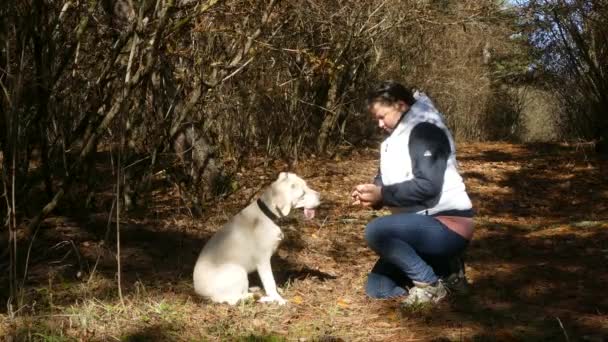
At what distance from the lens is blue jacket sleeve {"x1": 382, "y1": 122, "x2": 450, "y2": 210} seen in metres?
5.18

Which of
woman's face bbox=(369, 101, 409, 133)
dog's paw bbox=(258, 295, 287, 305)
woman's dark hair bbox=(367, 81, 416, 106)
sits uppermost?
woman's dark hair bbox=(367, 81, 416, 106)

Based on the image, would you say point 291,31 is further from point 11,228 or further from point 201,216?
point 11,228

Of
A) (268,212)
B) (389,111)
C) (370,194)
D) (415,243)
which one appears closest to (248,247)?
(268,212)

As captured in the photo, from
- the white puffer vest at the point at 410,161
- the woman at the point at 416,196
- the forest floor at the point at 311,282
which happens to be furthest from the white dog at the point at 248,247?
the white puffer vest at the point at 410,161

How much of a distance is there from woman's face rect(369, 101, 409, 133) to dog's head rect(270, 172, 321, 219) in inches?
30.7

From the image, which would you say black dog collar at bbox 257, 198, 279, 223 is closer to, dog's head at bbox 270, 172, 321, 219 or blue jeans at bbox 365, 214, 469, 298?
dog's head at bbox 270, 172, 321, 219

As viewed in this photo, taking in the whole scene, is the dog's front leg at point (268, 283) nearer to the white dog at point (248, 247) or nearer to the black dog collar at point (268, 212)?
the white dog at point (248, 247)

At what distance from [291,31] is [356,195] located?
6856 mm

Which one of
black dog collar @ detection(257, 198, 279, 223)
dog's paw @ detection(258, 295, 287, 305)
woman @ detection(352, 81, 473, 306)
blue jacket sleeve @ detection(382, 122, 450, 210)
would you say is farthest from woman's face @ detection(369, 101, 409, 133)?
dog's paw @ detection(258, 295, 287, 305)

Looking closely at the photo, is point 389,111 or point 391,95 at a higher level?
point 391,95

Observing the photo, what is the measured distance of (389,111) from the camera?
5.49m

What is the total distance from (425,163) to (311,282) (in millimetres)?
1727

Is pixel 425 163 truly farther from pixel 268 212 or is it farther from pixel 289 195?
pixel 268 212

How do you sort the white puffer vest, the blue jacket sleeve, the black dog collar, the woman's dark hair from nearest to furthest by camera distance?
the blue jacket sleeve, the white puffer vest, the woman's dark hair, the black dog collar
